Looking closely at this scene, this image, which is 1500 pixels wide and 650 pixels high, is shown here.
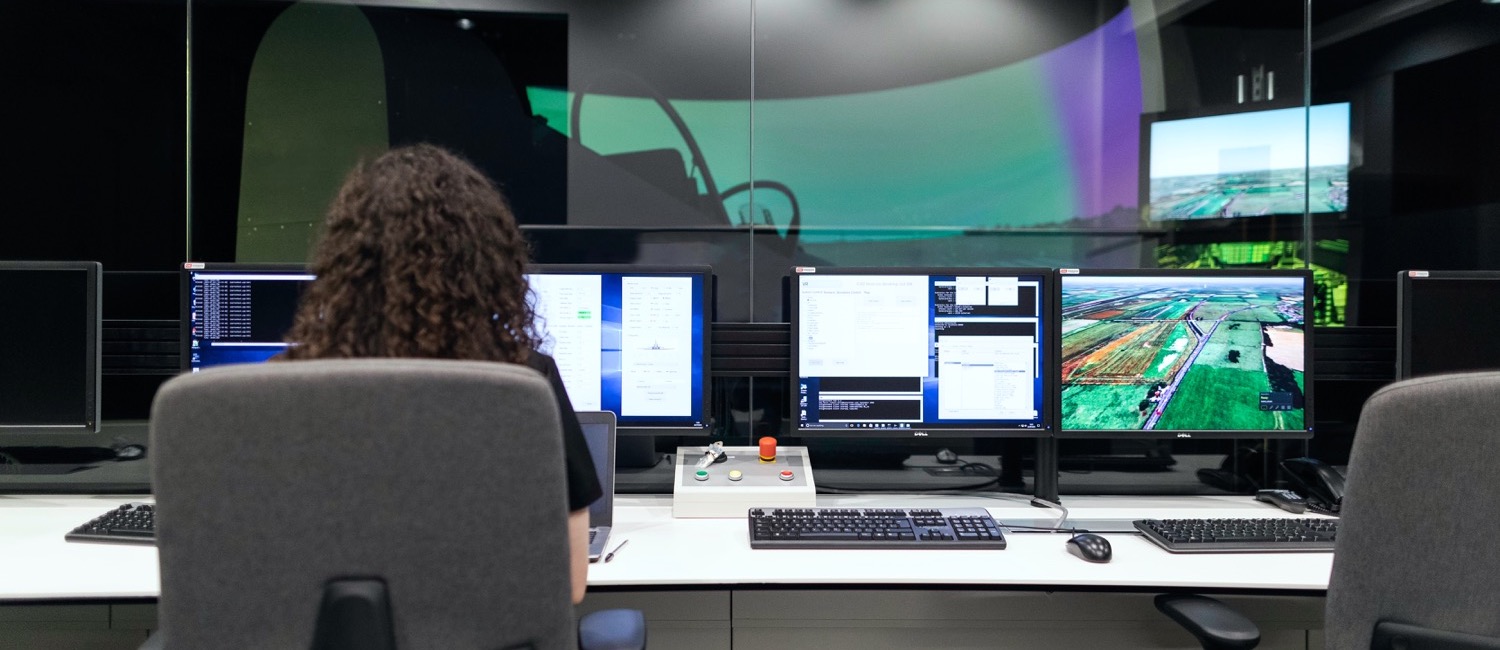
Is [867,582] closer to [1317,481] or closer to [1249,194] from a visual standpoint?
[1317,481]

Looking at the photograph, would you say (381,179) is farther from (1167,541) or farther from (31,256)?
(31,256)

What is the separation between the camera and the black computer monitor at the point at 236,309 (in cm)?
167

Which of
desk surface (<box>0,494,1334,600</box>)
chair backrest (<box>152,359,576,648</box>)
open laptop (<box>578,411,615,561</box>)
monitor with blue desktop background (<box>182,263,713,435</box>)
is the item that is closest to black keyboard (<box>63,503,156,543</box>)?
desk surface (<box>0,494,1334,600</box>)

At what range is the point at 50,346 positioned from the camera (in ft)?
5.54

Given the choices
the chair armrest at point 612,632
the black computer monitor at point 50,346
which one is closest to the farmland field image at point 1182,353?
the chair armrest at point 612,632

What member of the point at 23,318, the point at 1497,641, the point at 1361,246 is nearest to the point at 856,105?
the point at 1361,246

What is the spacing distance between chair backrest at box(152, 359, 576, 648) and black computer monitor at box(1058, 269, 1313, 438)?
4.22ft

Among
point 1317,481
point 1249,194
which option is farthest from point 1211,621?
point 1249,194

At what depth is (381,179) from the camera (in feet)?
3.15

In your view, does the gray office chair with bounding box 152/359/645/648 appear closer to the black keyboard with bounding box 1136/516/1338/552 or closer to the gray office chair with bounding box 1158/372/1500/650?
the gray office chair with bounding box 1158/372/1500/650

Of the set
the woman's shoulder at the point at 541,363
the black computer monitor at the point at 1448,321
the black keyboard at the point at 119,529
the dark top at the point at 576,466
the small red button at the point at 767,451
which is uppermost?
the black computer monitor at the point at 1448,321

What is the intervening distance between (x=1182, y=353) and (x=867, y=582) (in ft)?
2.99

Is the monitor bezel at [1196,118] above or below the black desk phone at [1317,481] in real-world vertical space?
above

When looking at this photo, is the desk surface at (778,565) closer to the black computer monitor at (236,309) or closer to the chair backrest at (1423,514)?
the chair backrest at (1423,514)
